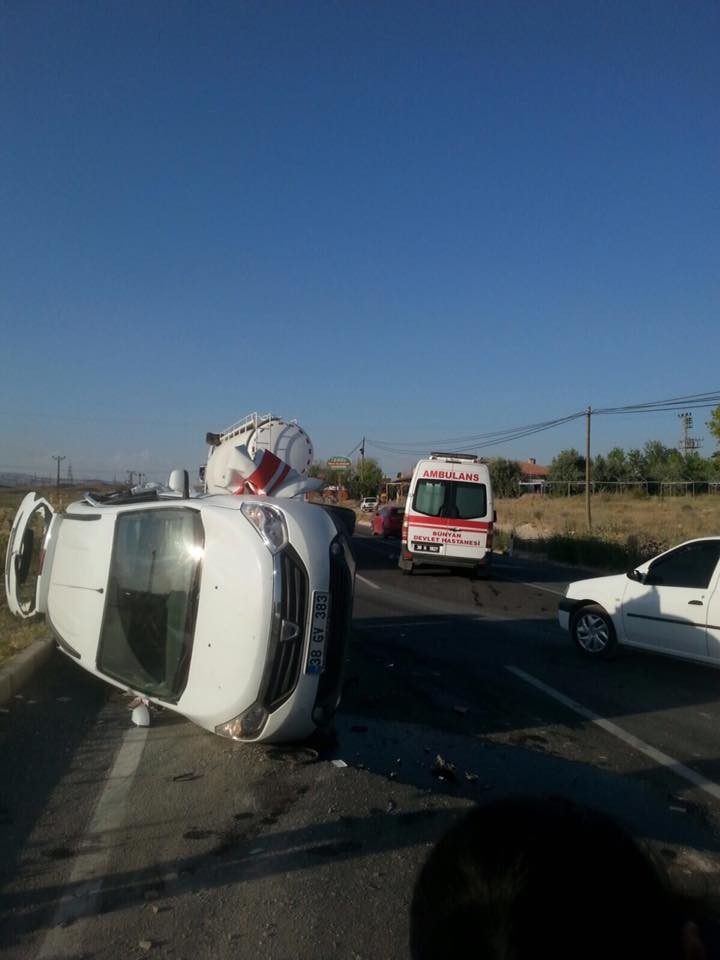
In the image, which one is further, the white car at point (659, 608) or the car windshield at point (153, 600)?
the white car at point (659, 608)

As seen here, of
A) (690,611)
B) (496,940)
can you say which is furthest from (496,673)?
(496,940)

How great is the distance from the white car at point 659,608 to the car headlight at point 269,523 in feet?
17.6

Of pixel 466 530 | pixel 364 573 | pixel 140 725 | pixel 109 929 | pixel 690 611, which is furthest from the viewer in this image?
pixel 364 573

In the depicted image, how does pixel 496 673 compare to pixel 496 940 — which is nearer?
pixel 496 940

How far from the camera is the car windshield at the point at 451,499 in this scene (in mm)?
19672

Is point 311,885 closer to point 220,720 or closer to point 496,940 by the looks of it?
point 220,720

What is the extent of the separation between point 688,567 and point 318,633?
5.43 m

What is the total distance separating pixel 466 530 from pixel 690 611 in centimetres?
1090

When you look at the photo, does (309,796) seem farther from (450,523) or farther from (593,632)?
(450,523)

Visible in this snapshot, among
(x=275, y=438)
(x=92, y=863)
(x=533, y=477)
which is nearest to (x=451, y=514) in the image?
(x=275, y=438)

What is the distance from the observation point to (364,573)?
20.9m

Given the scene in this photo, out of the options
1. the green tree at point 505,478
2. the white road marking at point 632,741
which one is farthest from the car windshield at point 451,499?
the green tree at point 505,478

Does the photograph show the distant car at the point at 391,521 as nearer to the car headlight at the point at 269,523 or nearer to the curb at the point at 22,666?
the curb at the point at 22,666

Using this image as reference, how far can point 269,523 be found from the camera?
518 cm
